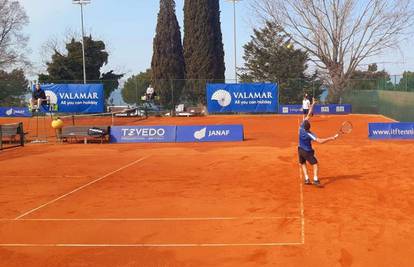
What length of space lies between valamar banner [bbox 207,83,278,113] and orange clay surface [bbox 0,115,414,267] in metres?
16.3

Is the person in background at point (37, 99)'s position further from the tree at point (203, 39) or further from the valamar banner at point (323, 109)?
the tree at point (203, 39)

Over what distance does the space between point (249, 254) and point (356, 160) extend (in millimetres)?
10844

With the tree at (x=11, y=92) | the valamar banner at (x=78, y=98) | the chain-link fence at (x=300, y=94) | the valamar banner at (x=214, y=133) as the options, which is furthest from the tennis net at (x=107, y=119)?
the tree at (x=11, y=92)

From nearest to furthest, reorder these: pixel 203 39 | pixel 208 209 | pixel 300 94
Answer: pixel 208 209
pixel 300 94
pixel 203 39

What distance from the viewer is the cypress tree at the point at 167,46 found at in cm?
5406

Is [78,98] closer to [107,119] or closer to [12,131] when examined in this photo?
[12,131]

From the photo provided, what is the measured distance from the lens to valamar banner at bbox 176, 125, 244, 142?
25281mm

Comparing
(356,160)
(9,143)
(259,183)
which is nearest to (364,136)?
(356,160)

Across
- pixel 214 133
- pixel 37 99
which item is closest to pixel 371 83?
pixel 214 133

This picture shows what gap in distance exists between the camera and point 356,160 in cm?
1767

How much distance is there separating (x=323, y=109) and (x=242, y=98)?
26.5 feet

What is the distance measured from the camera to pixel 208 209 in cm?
1114

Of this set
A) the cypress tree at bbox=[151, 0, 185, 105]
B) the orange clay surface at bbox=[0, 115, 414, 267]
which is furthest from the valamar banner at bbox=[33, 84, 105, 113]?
the cypress tree at bbox=[151, 0, 185, 105]

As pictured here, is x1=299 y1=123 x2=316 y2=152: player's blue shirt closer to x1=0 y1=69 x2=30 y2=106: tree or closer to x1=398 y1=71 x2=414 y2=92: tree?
x1=398 y1=71 x2=414 y2=92: tree
